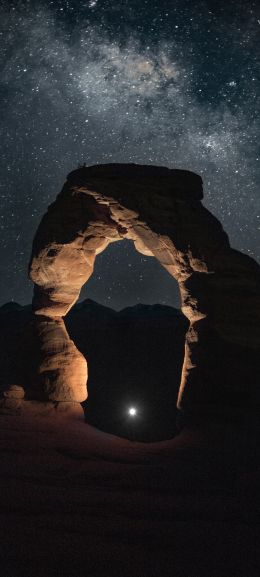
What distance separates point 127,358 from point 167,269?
20.5 meters

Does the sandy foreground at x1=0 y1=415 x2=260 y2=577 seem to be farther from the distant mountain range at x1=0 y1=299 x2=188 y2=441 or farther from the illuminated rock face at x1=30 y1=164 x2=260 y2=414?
the distant mountain range at x1=0 y1=299 x2=188 y2=441

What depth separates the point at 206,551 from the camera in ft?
12.0

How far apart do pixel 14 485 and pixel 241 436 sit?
170 inches

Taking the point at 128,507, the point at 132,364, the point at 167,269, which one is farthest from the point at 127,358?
the point at 128,507

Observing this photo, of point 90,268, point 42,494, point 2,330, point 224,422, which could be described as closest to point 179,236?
point 90,268

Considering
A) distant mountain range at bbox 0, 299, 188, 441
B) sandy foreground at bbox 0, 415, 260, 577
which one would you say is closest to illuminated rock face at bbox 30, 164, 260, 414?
sandy foreground at bbox 0, 415, 260, 577

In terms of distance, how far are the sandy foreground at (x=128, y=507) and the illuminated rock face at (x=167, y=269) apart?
5.16 ft

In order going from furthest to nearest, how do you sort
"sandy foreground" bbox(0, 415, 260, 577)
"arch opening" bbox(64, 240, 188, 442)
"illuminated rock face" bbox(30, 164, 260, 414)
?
"arch opening" bbox(64, 240, 188, 442), "illuminated rock face" bbox(30, 164, 260, 414), "sandy foreground" bbox(0, 415, 260, 577)

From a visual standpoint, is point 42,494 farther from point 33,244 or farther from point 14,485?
point 33,244

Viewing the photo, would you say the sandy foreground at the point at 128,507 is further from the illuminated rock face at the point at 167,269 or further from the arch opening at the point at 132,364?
the arch opening at the point at 132,364

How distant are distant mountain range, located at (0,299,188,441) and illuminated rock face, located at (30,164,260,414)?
1334cm

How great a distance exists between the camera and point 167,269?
9.99m

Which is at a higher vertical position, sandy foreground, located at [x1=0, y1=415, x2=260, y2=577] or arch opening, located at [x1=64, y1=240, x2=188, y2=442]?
sandy foreground, located at [x1=0, y1=415, x2=260, y2=577]

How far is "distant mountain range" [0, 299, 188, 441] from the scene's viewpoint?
24.8m
